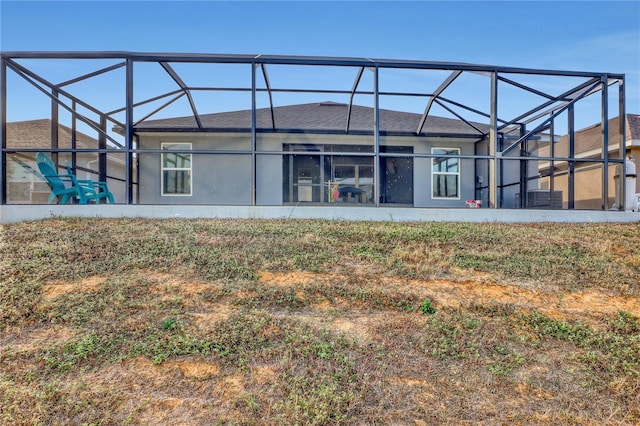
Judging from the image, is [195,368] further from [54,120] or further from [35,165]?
[54,120]

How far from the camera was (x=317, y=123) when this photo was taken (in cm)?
1120

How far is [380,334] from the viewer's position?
122 inches

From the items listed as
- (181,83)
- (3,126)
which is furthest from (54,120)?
(181,83)

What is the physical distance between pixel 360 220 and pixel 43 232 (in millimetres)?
4838

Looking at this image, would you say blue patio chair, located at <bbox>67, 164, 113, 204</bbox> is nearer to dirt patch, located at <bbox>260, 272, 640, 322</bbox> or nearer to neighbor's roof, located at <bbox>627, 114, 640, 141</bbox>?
dirt patch, located at <bbox>260, 272, 640, 322</bbox>

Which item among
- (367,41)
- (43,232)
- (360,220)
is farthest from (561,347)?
(367,41)

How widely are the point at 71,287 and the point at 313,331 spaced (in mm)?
2518

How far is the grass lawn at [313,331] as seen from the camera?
241 cm

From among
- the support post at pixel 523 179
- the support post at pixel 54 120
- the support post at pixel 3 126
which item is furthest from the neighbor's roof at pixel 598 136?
the support post at pixel 3 126

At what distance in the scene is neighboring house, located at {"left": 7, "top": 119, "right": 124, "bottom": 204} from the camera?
7719mm

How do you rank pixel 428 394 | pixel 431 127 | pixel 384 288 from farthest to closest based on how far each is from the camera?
1. pixel 431 127
2. pixel 384 288
3. pixel 428 394

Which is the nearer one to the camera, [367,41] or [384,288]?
[384,288]

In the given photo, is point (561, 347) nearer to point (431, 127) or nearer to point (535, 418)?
point (535, 418)

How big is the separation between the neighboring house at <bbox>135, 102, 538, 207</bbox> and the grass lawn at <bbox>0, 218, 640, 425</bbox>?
17.7 ft
